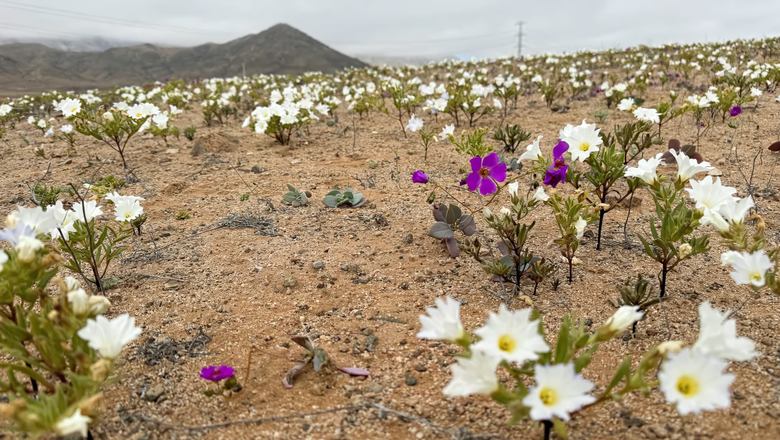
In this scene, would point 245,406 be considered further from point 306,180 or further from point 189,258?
point 306,180

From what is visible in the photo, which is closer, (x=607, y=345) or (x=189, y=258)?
(x=607, y=345)

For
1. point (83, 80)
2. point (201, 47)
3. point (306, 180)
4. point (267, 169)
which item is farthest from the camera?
point (201, 47)

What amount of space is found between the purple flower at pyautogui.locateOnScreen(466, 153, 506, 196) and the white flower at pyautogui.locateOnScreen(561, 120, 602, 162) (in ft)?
1.23

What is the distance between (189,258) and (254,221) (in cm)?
58

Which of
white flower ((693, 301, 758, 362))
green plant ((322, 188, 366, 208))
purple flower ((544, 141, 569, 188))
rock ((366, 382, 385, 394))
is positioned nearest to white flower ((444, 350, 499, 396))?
white flower ((693, 301, 758, 362))

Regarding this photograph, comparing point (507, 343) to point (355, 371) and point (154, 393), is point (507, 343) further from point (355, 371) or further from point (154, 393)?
point (154, 393)

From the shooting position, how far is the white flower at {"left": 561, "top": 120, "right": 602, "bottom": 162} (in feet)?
7.11

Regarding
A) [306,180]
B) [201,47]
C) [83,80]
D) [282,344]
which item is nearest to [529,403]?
[282,344]

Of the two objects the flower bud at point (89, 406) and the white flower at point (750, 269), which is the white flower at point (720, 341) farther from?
the flower bud at point (89, 406)

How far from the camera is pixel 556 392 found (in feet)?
3.64

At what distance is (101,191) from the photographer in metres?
3.01

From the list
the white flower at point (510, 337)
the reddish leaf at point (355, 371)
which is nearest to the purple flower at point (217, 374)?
the reddish leaf at point (355, 371)

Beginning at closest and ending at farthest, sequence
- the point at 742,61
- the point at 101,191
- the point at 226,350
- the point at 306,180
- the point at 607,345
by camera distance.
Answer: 1. the point at 607,345
2. the point at 226,350
3. the point at 101,191
4. the point at 306,180
5. the point at 742,61

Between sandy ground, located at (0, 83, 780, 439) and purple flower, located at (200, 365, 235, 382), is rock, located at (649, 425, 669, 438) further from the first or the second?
purple flower, located at (200, 365, 235, 382)
